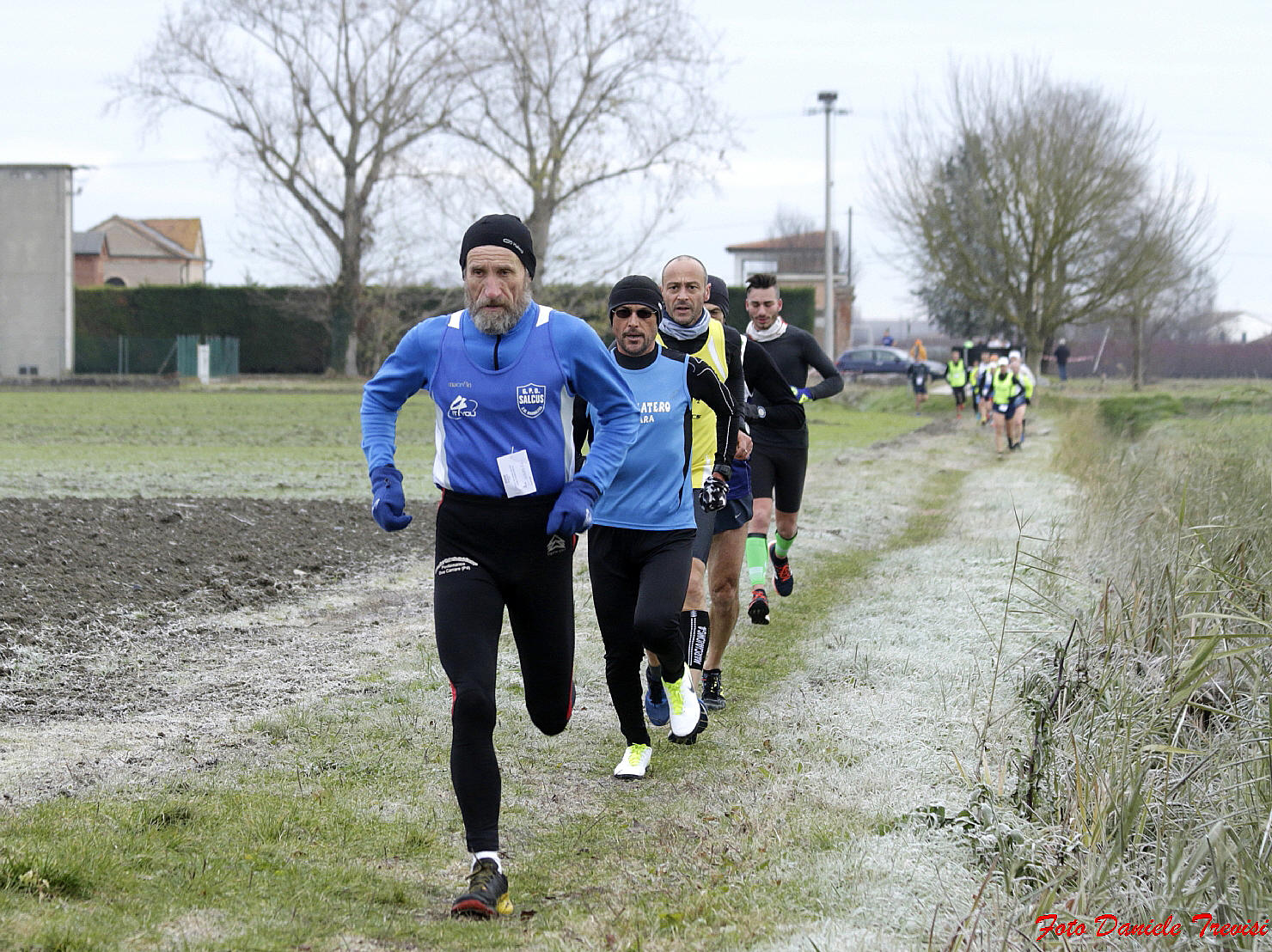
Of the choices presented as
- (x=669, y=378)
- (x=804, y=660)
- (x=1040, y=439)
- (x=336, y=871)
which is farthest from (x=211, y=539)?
(x=1040, y=439)

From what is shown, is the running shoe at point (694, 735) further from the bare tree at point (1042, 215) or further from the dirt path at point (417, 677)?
the bare tree at point (1042, 215)

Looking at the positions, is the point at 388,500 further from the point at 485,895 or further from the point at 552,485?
the point at 485,895

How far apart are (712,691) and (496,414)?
8.69ft

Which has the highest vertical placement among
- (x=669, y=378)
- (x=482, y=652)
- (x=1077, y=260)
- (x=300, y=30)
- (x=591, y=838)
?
(x=300, y=30)

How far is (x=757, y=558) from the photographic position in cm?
892

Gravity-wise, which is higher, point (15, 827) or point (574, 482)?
point (574, 482)

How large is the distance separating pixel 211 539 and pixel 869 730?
673 centimetres

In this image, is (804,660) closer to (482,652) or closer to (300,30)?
(482,652)

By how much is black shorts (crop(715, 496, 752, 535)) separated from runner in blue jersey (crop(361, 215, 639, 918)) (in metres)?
2.23

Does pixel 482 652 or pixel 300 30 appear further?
pixel 300 30

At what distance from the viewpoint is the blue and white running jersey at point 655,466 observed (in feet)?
18.6

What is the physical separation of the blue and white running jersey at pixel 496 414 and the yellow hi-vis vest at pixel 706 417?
67.4 inches

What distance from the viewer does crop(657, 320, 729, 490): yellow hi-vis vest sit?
638cm

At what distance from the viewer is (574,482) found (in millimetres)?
4637
